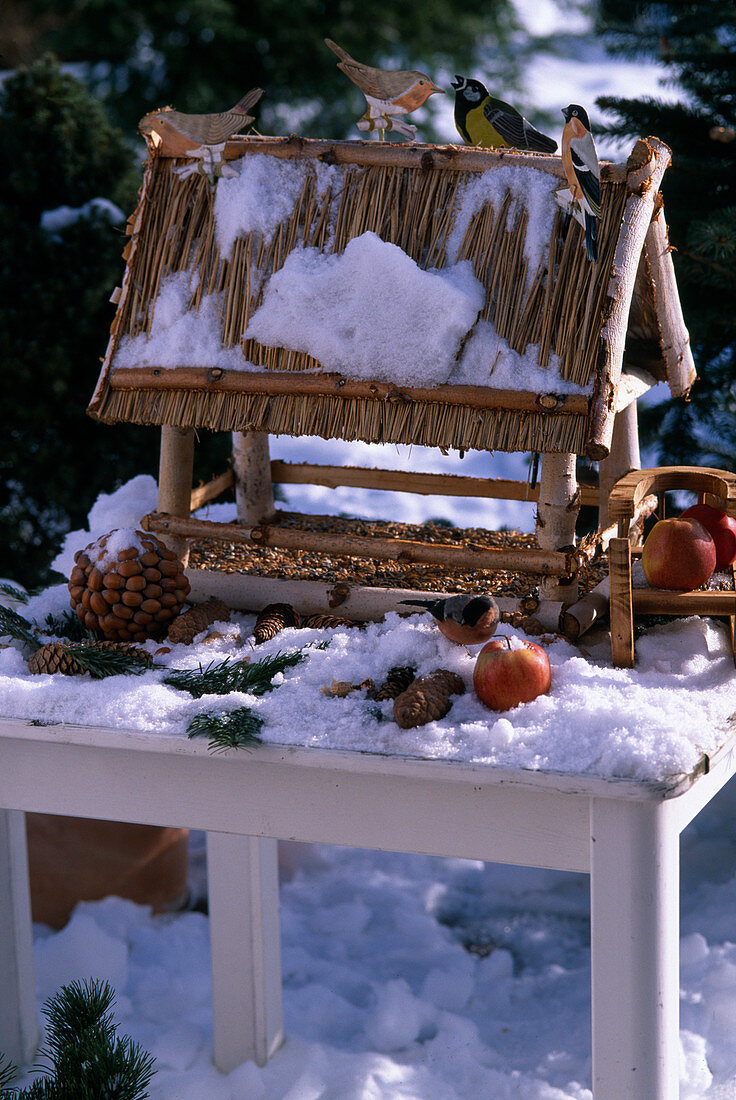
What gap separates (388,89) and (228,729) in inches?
33.9

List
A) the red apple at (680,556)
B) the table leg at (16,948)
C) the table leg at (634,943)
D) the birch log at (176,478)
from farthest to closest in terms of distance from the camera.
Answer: the table leg at (16,948) → the birch log at (176,478) → the red apple at (680,556) → the table leg at (634,943)

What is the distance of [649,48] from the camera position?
2.25 meters

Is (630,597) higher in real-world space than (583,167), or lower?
lower

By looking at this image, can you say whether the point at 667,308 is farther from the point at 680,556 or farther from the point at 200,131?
the point at 200,131

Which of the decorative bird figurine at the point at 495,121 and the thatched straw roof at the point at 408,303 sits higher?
the decorative bird figurine at the point at 495,121

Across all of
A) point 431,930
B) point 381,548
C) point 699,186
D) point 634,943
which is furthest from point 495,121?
point 431,930

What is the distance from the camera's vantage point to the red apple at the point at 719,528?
50.3 inches

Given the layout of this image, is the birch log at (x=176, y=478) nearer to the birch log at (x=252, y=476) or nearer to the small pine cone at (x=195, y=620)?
the small pine cone at (x=195, y=620)

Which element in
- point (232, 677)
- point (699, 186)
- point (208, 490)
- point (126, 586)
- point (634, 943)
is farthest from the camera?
point (699, 186)

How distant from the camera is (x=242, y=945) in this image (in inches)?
64.5

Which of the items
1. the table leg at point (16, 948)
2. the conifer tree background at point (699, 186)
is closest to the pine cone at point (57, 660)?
the table leg at point (16, 948)

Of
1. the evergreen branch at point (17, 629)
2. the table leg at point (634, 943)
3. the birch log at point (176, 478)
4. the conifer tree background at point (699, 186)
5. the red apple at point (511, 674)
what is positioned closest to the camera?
the table leg at point (634, 943)

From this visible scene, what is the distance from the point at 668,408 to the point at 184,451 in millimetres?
1159

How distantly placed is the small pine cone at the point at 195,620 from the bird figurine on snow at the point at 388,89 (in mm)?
667
